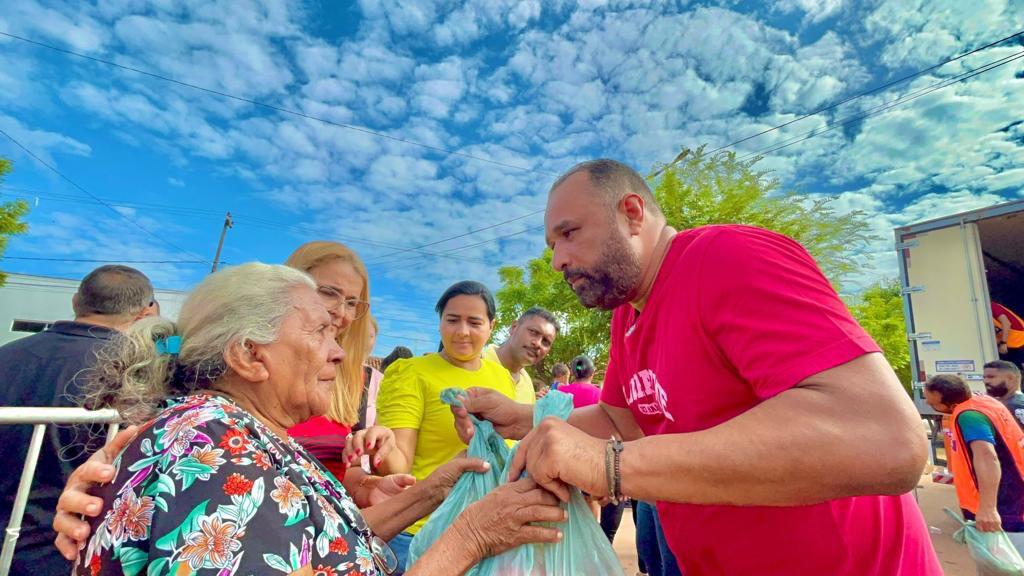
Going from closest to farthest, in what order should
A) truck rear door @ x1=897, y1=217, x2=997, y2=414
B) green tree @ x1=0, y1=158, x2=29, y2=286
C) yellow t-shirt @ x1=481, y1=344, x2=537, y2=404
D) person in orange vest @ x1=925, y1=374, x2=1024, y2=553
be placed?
yellow t-shirt @ x1=481, y1=344, x2=537, y2=404, person in orange vest @ x1=925, y1=374, x2=1024, y2=553, truck rear door @ x1=897, y1=217, x2=997, y2=414, green tree @ x1=0, y1=158, x2=29, y2=286

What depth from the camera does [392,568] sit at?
1630mm

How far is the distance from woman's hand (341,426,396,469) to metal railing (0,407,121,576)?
90 cm

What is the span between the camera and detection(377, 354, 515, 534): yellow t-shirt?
8.99 ft

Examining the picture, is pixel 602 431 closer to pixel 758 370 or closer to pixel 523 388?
pixel 758 370

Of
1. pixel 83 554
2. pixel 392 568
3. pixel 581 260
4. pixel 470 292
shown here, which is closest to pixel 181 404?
pixel 83 554

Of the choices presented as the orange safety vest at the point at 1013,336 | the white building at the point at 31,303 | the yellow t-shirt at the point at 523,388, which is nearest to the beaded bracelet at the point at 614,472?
the yellow t-shirt at the point at 523,388

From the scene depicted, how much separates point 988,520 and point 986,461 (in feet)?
1.66

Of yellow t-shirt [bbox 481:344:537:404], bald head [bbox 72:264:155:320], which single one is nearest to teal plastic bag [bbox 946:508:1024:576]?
yellow t-shirt [bbox 481:344:537:404]

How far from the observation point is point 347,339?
3.08 metres

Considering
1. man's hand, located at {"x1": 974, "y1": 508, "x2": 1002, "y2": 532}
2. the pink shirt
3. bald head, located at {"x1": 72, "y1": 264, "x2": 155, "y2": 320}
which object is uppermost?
bald head, located at {"x1": 72, "y1": 264, "x2": 155, "y2": 320}

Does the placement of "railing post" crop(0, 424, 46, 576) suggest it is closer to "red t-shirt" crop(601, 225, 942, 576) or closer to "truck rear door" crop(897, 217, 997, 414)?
"red t-shirt" crop(601, 225, 942, 576)

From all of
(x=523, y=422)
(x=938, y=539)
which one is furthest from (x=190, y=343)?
(x=938, y=539)

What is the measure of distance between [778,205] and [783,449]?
16.9 meters

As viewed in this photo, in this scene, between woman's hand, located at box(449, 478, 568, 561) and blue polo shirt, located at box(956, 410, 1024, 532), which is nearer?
woman's hand, located at box(449, 478, 568, 561)
